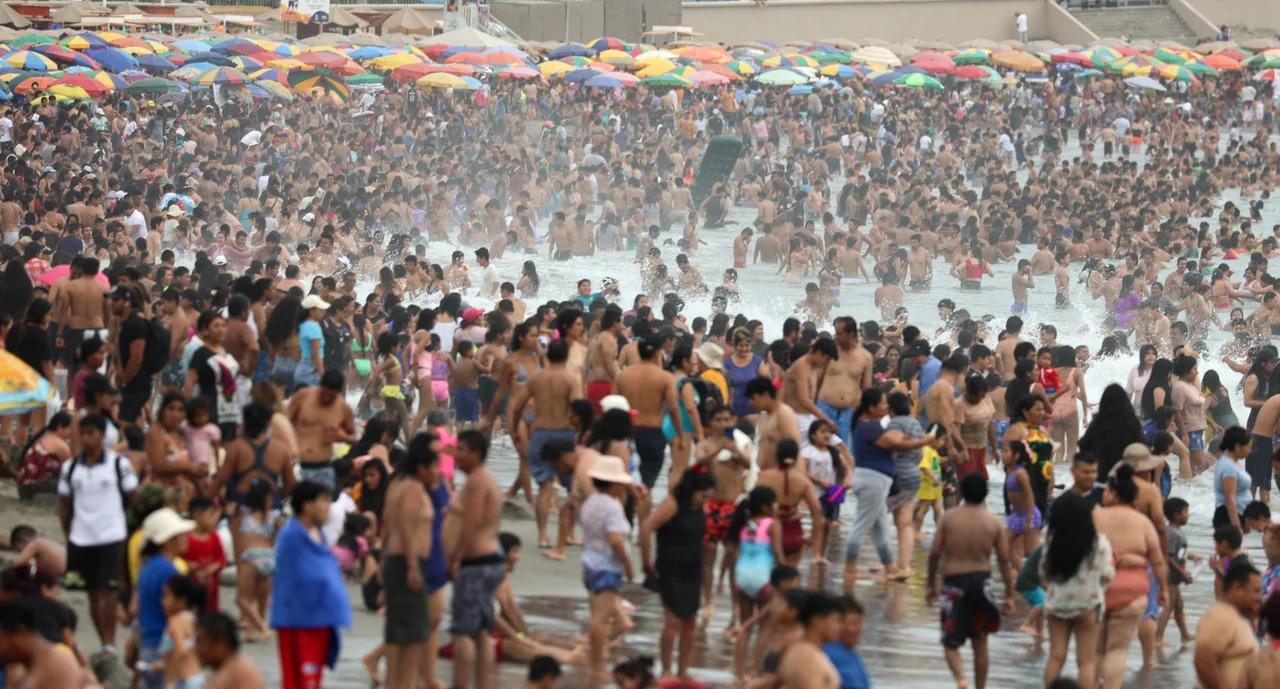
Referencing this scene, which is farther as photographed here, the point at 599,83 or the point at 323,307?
the point at 599,83

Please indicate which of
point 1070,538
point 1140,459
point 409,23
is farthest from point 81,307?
point 409,23

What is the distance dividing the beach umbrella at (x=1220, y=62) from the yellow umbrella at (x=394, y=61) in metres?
17.1

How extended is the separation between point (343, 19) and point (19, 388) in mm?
39809

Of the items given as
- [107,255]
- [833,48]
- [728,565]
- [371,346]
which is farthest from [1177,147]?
[728,565]

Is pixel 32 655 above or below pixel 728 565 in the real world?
above

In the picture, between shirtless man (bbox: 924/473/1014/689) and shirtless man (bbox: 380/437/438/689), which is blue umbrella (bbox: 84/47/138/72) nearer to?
shirtless man (bbox: 924/473/1014/689)

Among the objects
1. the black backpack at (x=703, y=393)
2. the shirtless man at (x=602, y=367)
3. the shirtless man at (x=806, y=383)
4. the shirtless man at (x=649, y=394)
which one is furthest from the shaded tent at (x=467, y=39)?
the shirtless man at (x=649, y=394)

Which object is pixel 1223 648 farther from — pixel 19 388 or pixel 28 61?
pixel 28 61

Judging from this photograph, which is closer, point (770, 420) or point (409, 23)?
point (770, 420)

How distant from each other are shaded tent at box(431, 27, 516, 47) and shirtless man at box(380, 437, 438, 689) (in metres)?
31.4

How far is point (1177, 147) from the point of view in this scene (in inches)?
1489

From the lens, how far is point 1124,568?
8273mm

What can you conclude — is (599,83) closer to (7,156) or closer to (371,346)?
(7,156)

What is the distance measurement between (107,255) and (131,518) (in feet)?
42.6
